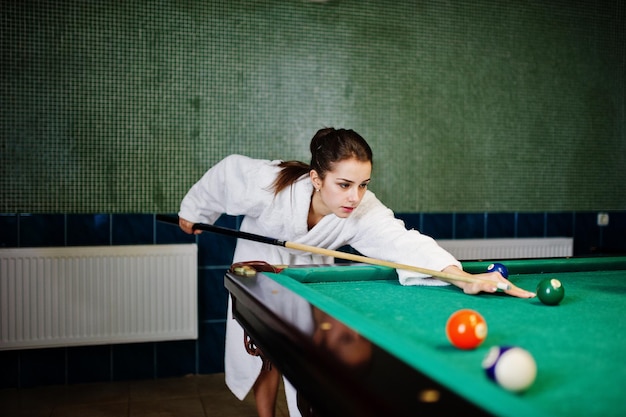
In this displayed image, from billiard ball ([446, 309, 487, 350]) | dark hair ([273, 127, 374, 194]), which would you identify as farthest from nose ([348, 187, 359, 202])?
billiard ball ([446, 309, 487, 350])

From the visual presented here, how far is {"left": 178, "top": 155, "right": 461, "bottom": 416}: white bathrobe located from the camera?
7.05ft

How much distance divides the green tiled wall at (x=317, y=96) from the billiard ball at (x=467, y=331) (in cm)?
241

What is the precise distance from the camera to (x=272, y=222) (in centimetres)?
231

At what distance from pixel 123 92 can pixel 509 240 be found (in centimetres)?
257

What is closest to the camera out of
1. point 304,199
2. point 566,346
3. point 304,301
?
point 566,346

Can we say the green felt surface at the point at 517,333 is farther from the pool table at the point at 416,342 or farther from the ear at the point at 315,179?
the ear at the point at 315,179

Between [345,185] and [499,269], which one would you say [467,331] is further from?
[345,185]

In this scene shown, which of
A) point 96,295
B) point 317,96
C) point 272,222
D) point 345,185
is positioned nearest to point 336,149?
point 345,185

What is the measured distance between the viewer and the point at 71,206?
10.0 ft

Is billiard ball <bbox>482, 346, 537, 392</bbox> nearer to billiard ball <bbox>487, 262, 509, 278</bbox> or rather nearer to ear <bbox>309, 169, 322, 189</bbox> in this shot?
billiard ball <bbox>487, 262, 509, 278</bbox>

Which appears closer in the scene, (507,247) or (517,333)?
(517,333)

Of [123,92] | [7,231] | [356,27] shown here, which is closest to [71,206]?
[7,231]

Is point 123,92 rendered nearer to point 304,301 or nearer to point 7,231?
point 7,231

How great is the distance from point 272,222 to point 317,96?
4.49 feet
